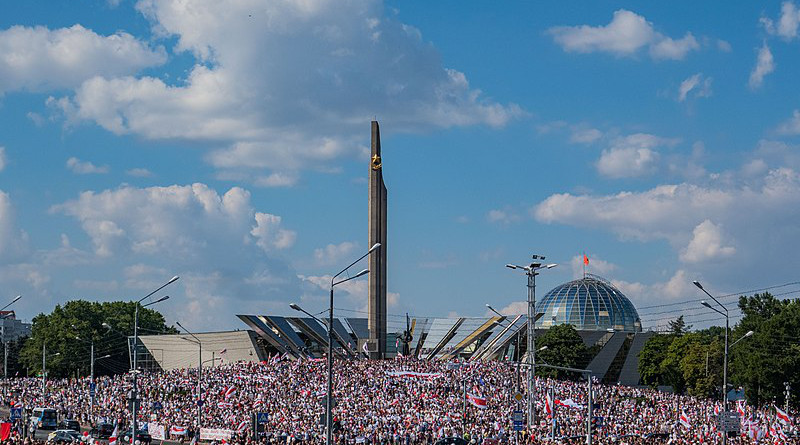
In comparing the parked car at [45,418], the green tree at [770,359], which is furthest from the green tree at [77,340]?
the green tree at [770,359]

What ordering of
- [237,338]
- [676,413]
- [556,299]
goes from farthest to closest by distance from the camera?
[556,299], [237,338], [676,413]

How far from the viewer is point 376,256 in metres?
85.6

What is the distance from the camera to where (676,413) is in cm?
5728

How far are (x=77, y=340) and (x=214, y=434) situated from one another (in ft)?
202

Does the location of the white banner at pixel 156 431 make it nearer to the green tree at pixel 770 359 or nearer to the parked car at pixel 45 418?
the parked car at pixel 45 418

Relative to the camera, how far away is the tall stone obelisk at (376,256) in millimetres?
85062

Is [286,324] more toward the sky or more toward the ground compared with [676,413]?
more toward the sky

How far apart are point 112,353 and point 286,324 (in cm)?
3370

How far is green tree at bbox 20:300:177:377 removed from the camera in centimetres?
10675

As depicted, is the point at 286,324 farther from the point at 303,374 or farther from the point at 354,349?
the point at 303,374

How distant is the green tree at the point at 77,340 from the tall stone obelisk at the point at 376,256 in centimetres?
3169

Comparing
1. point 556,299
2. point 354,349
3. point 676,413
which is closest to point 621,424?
point 676,413

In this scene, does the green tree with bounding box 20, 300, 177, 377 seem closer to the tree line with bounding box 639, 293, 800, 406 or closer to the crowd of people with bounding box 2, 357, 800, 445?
the crowd of people with bounding box 2, 357, 800, 445

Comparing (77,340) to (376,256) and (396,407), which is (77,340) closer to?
(376,256)
